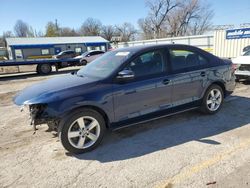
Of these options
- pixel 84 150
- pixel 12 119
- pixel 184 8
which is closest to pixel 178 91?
pixel 84 150

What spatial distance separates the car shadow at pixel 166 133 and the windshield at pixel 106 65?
119cm

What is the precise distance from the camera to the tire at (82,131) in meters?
3.66

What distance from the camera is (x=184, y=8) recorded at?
5888 centimetres

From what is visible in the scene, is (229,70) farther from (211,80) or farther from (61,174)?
(61,174)

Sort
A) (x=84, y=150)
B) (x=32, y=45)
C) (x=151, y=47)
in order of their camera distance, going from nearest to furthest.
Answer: (x=84, y=150) < (x=151, y=47) < (x=32, y=45)

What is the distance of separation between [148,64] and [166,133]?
1319 millimetres

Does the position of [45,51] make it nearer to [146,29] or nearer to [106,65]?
[146,29]

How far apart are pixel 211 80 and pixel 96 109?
8.80 feet

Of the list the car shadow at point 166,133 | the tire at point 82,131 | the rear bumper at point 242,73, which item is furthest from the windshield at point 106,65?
the rear bumper at point 242,73

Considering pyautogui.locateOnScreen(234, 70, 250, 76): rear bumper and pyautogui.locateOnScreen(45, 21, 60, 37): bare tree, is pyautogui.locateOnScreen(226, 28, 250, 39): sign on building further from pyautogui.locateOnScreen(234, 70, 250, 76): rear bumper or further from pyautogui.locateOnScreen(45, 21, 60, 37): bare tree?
pyautogui.locateOnScreen(45, 21, 60, 37): bare tree

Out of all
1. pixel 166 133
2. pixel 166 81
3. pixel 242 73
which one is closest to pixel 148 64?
pixel 166 81

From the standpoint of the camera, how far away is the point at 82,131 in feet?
12.5

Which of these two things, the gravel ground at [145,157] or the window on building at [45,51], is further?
the window on building at [45,51]

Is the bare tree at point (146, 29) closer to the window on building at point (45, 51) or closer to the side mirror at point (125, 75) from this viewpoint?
the window on building at point (45, 51)
